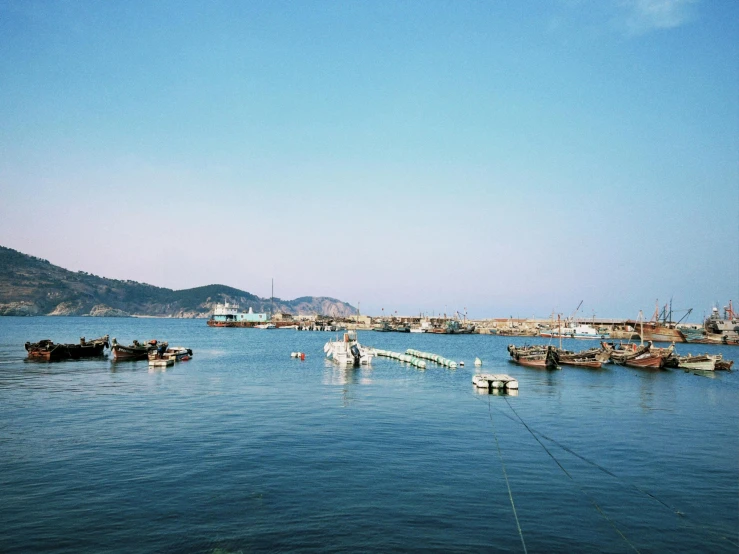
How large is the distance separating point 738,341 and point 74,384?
590ft

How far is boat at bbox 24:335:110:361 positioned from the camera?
64.1 meters

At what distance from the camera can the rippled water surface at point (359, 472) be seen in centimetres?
1528

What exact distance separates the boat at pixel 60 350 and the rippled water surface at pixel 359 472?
2364 cm

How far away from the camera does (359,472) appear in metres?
21.1

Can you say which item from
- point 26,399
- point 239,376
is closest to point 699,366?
point 239,376

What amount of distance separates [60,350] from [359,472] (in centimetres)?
6146

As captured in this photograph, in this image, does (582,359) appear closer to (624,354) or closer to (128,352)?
(624,354)

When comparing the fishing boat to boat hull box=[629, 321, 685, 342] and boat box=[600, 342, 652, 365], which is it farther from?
boat hull box=[629, 321, 685, 342]

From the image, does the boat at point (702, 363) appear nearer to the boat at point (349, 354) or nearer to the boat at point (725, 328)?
the boat at point (349, 354)

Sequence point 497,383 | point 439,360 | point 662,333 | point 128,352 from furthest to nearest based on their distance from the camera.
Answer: point 662,333 < point 439,360 < point 128,352 < point 497,383

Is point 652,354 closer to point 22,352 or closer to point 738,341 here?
point 22,352

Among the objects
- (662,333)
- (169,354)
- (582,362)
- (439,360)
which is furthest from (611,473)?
(662,333)

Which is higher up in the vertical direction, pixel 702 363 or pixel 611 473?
pixel 702 363

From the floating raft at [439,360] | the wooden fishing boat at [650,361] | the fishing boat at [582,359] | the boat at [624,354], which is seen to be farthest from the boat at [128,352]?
the wooden fishing boat at [650,361]
